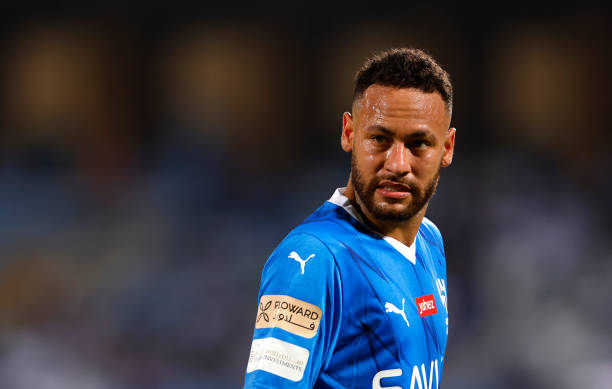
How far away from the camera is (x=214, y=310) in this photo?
13.2ft

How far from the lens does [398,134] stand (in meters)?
1.27

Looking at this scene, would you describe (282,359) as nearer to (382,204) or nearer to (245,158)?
(382,204)

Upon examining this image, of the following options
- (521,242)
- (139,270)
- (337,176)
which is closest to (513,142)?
(521,242)

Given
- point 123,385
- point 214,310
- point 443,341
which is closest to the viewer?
point 443,341

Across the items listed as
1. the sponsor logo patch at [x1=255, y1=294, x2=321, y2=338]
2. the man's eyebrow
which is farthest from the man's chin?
the sponsor logo patch at [x1=255, y1=294, x2=321, y2=338]

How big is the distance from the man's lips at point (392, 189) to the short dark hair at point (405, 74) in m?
0.20

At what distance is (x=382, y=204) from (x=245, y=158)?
9.62ft

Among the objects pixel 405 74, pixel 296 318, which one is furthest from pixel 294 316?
pixel 405 74

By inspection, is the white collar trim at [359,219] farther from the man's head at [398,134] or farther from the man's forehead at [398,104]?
the man's forehead at [398,104]

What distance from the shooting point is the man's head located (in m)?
1.27

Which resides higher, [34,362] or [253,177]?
[253,177]

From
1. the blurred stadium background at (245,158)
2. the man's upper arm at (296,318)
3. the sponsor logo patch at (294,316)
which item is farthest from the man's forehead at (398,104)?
the blurred stadium background at (245,158)

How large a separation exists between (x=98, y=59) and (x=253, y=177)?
1.25 meters

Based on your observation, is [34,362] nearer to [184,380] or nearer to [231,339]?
[184,380]
